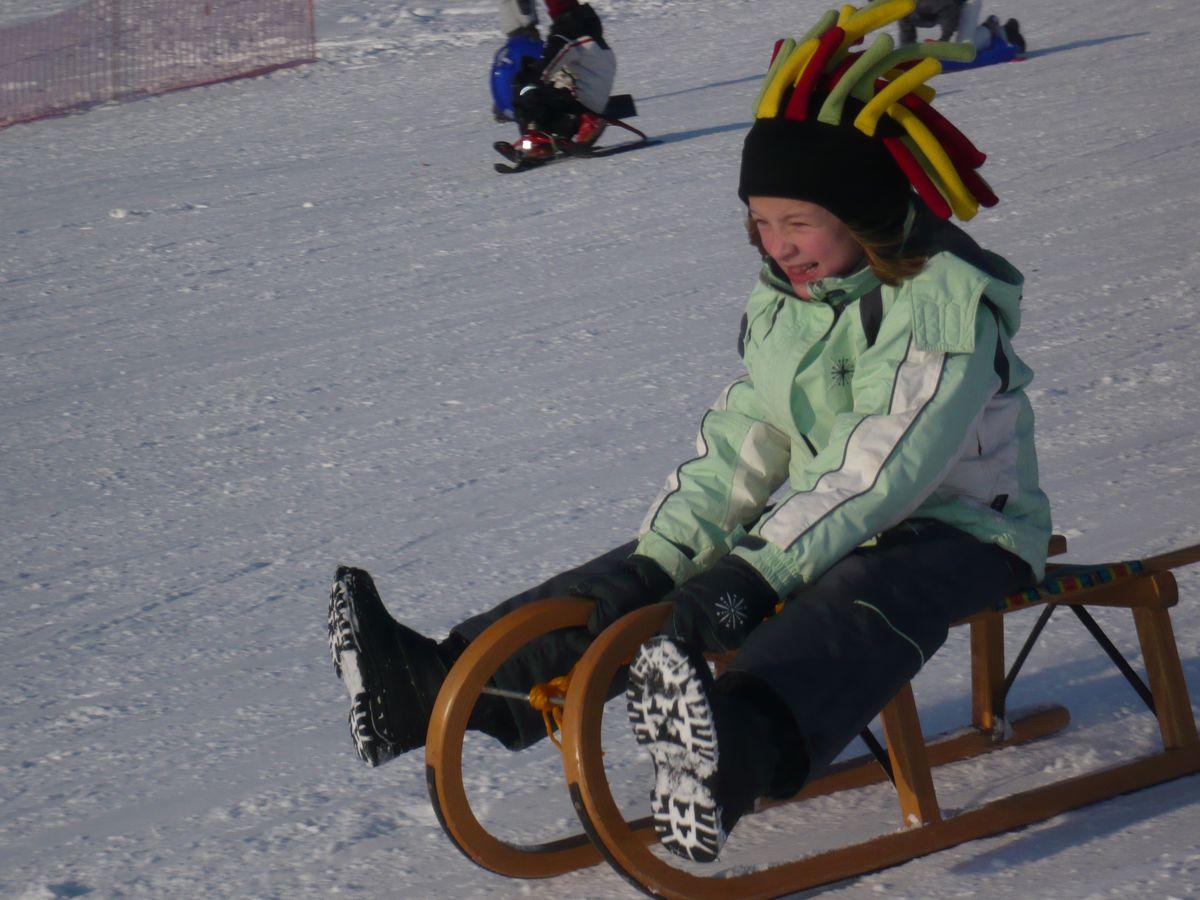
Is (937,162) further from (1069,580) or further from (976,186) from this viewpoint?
(1069,580)

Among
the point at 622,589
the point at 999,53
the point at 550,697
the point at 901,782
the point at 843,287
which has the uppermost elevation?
the point at 843,287

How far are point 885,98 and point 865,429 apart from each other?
41cm

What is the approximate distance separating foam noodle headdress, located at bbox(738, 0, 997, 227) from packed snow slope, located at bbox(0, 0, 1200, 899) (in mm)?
824

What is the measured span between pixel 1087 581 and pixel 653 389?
2.16 m

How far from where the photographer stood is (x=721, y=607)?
1.72 m

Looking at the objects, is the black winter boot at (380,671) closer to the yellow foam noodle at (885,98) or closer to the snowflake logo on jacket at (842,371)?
the snowflake logo on jacket at (842,371)

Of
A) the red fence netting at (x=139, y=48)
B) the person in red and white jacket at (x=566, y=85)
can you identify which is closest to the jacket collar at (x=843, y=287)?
the person in red and white jacket at (x=566, y=85)

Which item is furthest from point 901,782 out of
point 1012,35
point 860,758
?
point 1012,35

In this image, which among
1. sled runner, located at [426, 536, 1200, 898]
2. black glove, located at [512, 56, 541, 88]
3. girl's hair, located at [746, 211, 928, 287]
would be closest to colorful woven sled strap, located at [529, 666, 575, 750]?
sled runner, located at [426, 536, 1200, 898]

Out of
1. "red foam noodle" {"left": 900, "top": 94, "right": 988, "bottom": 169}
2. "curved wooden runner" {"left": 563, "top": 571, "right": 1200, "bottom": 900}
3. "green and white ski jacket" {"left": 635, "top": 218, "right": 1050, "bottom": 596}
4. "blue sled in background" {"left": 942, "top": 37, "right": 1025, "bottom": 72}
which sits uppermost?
"red foam noodle" {"left": 900, "top": 94, "right": 988, "bottom": 169}

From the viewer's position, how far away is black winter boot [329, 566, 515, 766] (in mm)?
1833

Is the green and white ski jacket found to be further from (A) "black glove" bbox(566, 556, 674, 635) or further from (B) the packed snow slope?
(B) the packed snow slope

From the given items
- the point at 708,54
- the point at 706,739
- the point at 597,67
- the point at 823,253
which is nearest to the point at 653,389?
the point at 823,253

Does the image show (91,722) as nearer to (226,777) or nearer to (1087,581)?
(226,777)
